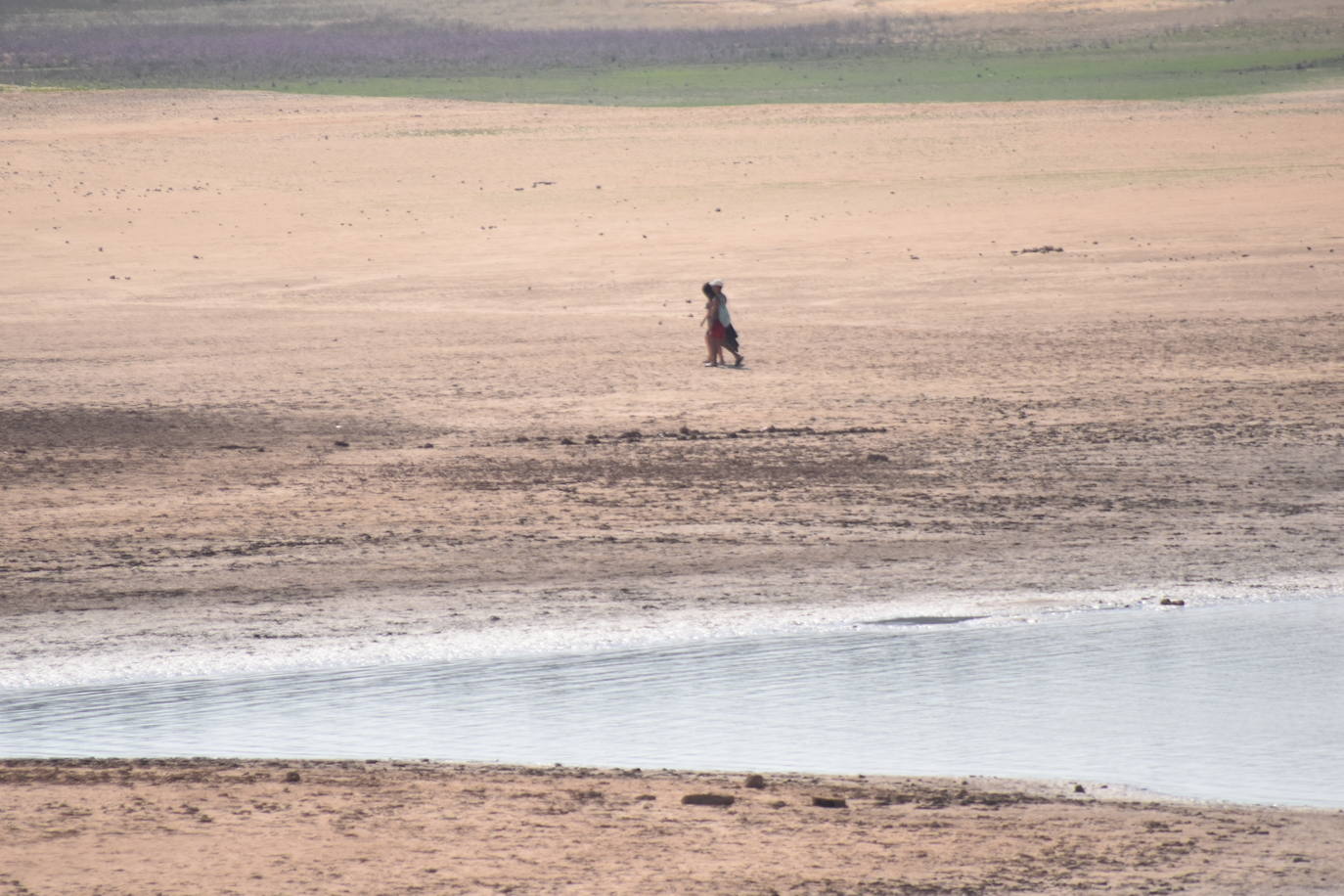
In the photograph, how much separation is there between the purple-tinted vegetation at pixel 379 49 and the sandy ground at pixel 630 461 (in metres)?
27.4

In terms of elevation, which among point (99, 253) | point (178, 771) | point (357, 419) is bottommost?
point (178, 771)

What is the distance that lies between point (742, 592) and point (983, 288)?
12.7 metres

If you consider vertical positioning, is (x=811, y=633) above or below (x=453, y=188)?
below

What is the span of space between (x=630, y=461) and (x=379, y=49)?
2119 inches

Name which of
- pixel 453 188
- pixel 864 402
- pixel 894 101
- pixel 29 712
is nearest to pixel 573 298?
pixel 864 402

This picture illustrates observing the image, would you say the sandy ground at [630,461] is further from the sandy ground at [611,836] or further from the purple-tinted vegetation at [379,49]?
the purple-tinted vegetation at [379,49]

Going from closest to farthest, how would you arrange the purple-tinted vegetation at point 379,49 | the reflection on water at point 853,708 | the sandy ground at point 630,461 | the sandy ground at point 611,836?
the sandy ground at point 611,836, the sandy ground at point 630,461, the reflection on water at point 853,708, the purple-tinted vegetation at point 379,49

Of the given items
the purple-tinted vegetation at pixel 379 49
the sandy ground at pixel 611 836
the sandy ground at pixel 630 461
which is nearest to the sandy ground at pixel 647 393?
the sandy ground at pixel 630 461

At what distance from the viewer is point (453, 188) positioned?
114 ft

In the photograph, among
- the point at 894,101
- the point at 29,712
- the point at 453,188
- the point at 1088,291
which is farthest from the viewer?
the point at 894,101

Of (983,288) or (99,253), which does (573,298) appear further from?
(99,253)

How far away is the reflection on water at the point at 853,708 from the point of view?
27.7 ft

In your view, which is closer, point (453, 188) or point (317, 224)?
point (317, 224)

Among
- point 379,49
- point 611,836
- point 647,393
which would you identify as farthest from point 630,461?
point 379,49
